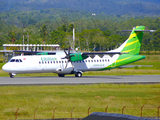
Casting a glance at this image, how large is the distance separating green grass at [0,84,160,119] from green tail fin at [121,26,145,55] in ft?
38.7

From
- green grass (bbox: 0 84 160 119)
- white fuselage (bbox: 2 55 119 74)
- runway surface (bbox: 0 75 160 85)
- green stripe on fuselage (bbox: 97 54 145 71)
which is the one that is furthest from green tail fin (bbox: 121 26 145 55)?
green grass (bbox: 0 84 160 119)

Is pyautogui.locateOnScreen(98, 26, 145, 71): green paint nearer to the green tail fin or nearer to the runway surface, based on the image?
the green tail fin

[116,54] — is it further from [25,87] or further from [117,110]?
[117,110]

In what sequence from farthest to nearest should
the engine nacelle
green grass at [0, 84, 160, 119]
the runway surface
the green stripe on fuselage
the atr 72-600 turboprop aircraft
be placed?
the green stripe on fuselage
the engine nacelle
the atr 72-600 turboprop aircraft
the runway surface
green grass at [0, 84, 160, 119]

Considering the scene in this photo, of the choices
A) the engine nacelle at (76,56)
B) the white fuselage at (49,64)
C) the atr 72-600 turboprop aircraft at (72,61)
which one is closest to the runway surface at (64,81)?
the white fuselage at (49,64)

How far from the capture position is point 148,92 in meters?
21.5

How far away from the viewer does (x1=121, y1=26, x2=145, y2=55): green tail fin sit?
36062 millimetres

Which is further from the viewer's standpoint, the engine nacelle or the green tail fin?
the green tail fin

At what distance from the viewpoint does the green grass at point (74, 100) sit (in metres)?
14.0

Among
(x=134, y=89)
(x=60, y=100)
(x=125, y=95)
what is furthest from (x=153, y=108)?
(x=134, y=89)

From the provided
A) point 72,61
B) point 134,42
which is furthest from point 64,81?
point 134,42

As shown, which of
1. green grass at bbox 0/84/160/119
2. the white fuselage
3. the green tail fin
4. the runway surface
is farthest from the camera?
the green tail fin

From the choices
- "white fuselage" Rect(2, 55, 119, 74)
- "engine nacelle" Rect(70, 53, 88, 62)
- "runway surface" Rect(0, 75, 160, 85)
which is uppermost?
"engine nacelle" Rect(70, 53, 88, 62)

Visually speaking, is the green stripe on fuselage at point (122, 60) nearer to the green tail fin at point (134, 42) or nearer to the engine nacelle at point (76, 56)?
the green tail fin at point (134, 42)
